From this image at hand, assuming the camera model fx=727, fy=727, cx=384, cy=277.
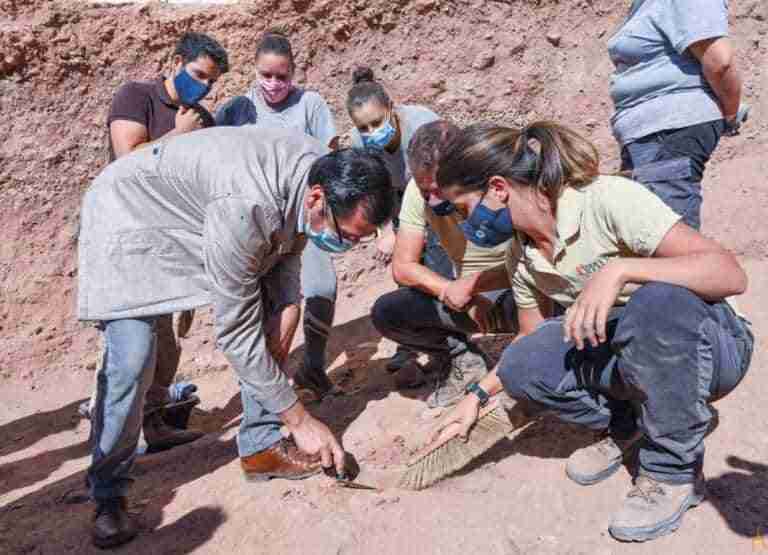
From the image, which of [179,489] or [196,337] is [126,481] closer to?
[179,489]

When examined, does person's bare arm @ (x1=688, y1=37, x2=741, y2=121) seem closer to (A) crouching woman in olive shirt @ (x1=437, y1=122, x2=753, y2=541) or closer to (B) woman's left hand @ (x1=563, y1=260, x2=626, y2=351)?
(A) crouching woman in olive shirt @ (x1=437, y1=122, x2=753, y2=541)

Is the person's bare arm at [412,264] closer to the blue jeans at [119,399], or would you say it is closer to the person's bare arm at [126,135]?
the blue jeans at [119,399]

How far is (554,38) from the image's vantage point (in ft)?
21.3

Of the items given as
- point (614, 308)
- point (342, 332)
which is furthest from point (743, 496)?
point (342, 332)

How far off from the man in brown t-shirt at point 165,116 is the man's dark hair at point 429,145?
3.80 ft

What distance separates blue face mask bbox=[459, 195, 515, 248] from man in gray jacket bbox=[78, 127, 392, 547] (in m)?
0.28

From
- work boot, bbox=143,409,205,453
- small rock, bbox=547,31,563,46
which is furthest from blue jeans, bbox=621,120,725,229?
small rock, bbox=547,31,563,46

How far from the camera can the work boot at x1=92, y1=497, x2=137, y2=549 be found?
2.49m

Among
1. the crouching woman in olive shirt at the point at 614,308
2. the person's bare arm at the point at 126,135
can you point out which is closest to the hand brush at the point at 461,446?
the crouching woman in olive shirt at the point at 614,308

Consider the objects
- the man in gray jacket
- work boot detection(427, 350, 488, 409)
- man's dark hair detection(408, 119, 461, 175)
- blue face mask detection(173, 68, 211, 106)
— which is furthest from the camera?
blue face mask detection(173, 68, 211, 106)

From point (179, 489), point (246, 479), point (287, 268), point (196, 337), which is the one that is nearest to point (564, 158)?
point (287, 268)

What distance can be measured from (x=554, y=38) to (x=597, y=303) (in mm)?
5106

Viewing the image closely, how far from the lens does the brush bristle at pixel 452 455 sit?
2.57m

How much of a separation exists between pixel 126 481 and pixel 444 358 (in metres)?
1.46
